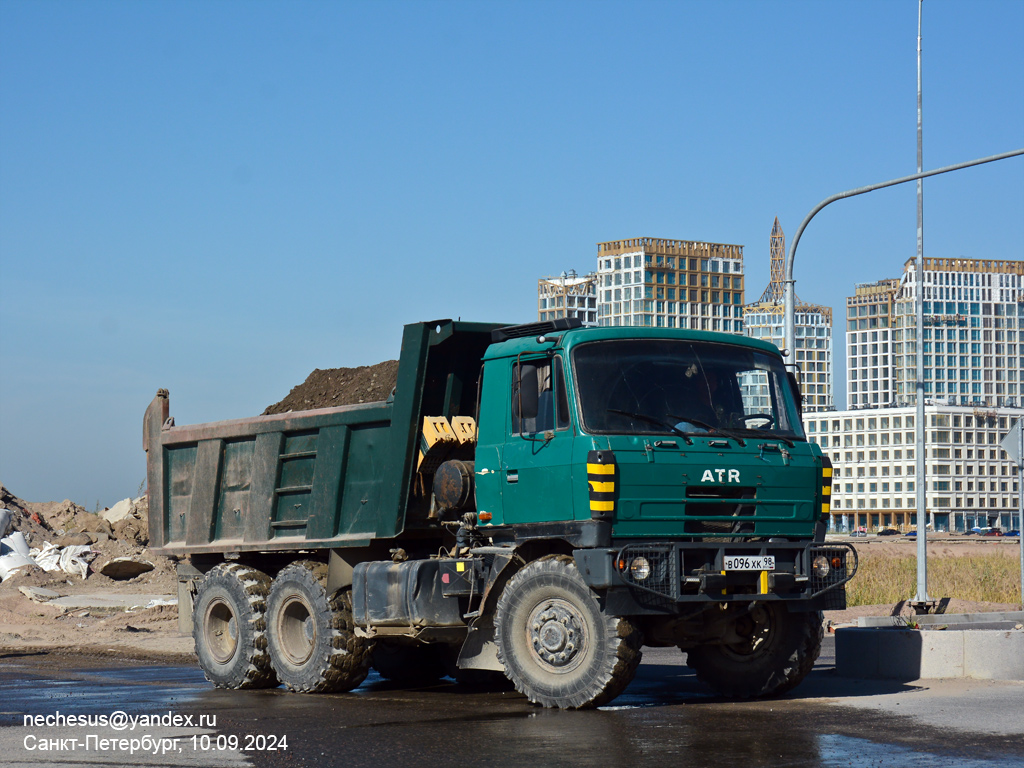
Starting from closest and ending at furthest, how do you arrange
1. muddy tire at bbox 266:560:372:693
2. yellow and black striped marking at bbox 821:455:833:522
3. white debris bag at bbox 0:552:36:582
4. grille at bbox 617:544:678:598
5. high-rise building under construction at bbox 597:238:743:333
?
grille at bbox 617:544:678:598 → yellow and black striped marking at bbox 821:455:833:522 → muddy tire at bbox 266:560:372:693 → white debris bag at bbox 0:552:36:582 → high-rise building under construction at bbox 597:238:743:333

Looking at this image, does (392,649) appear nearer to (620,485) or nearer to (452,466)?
(452,466)

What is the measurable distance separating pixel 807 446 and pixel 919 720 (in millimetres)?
2554

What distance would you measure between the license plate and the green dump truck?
12 mm

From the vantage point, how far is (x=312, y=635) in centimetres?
1339

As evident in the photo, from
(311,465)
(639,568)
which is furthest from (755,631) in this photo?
(311,465)

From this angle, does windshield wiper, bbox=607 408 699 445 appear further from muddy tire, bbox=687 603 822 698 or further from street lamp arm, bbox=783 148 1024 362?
street lamp arm, bbox=783 148 1024 362

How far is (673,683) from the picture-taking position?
1355cm

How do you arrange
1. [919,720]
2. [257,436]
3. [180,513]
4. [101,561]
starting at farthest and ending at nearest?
[101,561], [180,513], [257,436], [919,720]

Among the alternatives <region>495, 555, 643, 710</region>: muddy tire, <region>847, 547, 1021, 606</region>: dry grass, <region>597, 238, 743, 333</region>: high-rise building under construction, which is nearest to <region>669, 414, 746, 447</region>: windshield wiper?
<region>495, 555, 643, 710</region>: muddy tire

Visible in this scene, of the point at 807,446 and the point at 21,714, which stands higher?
the point at 807,446

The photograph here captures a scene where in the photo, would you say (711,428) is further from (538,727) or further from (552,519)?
(538,727)

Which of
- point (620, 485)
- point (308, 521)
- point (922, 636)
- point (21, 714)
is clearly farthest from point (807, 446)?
point (21, 714)

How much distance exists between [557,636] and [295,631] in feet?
13.1

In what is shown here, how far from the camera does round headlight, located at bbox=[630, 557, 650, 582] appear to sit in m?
10.3
